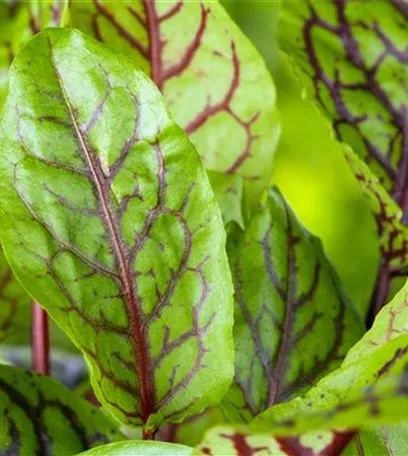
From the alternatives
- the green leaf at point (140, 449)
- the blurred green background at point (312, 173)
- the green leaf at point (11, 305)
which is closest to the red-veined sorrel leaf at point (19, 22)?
the green leaf at point (11, 305)

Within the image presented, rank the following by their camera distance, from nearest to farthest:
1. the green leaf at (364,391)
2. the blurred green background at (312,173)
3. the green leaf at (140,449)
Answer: the green leaf at (364,391)
the green leaf at (140,449)
the blurred green background at (312,173)

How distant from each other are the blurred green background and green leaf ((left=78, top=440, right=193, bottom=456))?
1.02 metres

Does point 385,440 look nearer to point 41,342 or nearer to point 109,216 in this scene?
point 109,216

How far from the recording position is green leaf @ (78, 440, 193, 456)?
41cm

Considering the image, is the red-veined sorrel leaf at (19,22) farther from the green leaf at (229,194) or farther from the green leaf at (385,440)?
the green leaf at (385,440)

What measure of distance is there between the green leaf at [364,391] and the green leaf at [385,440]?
33mm

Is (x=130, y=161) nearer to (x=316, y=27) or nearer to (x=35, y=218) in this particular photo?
(x=35, y=218)

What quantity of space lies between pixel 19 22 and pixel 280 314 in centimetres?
27

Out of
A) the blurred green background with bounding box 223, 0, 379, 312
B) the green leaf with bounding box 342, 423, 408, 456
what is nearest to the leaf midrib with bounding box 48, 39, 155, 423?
the green leaf with bounding box 342, 423, 408, 456

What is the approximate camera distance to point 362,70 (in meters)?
0.65

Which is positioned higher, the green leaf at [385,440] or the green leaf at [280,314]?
the green leaf at [385,440]

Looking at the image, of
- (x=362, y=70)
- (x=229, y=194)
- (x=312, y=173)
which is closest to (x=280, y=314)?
(x=229, y=194)

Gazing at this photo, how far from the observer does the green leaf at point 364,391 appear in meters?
0.29

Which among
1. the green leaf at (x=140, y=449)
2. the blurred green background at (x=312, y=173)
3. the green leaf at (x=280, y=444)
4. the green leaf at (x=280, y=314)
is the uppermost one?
the green leaf at (x=280, y=444)
